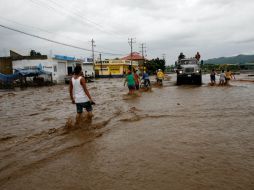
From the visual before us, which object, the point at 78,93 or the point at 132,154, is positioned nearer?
the point at 132,154

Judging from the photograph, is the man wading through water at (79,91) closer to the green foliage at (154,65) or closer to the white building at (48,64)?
the white building at (48,64)

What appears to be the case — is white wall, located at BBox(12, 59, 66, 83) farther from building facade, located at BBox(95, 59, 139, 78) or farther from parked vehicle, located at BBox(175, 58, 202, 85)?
building facade, located at BBox(95, 59, 139, 78)

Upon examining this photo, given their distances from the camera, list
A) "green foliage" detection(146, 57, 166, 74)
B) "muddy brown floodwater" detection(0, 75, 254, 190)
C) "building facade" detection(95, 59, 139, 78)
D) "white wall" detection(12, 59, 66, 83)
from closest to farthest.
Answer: "muddy brown floodwater" detection(0, 75, 254, 190) < "white wall" detection(12, 59, 66, 83) < "building facade" detection(95, 59, 139, 78) < "green foliage" detection(146, 57, 166, 74)

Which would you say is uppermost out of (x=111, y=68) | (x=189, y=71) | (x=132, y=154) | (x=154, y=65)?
(x=154, y=65)

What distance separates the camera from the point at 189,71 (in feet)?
77.3

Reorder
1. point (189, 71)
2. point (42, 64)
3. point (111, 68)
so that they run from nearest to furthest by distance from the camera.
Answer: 1. point (189, 71)
2. point (42, 64)
3. point (111, 68)

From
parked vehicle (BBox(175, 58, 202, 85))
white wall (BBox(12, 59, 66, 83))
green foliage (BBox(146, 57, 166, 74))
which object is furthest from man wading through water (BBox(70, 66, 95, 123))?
green foliage (BBox(146, 57, 166, 74))

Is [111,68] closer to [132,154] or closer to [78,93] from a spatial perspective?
[78,93]

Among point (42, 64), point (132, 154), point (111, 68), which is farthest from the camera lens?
point (111, 68)

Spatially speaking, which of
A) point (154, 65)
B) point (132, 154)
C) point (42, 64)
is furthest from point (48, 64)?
point (154, 65)

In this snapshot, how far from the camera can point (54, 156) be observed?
518 cm

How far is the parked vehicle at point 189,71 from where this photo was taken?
2345cm

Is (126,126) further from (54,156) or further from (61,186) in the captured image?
(61,186)

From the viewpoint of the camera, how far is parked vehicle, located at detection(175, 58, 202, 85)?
76.9 feet
